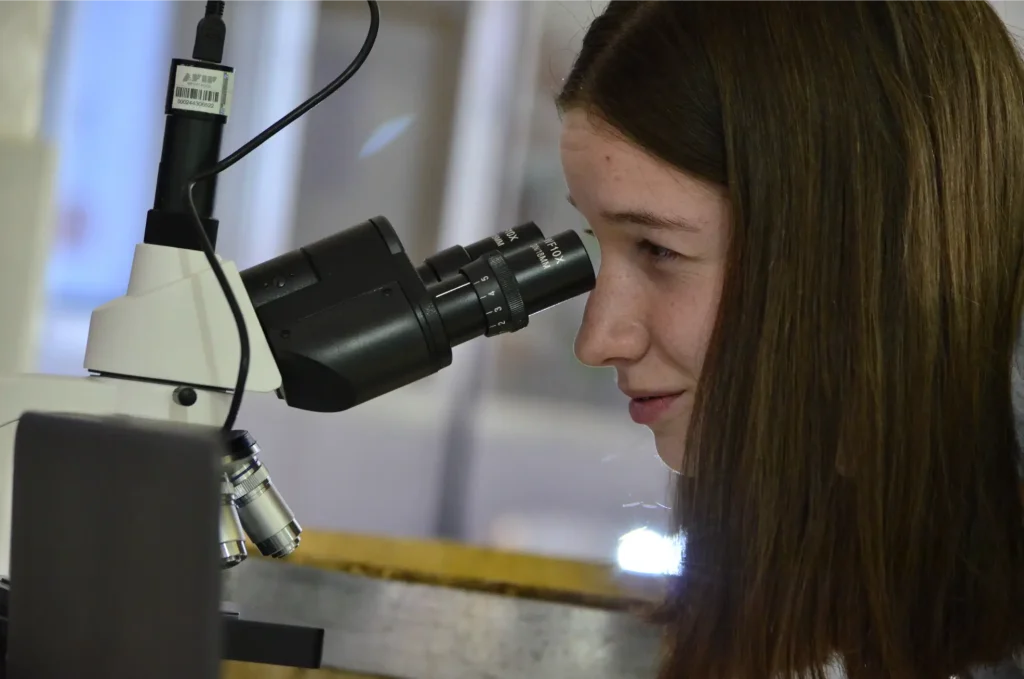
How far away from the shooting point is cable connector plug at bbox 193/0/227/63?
0.64 meters

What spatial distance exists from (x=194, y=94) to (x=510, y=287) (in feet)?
0.83

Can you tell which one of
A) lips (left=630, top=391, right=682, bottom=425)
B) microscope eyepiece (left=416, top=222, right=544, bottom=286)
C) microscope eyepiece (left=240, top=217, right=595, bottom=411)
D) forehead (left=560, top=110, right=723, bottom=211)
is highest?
forehead (left=560, top=110, right=723, bottom=211)

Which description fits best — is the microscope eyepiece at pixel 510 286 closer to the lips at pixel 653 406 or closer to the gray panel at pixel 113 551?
the lips at pixel 653 406

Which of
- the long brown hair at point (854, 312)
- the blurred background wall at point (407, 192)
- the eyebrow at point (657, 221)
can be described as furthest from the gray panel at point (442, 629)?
the blurred background wall at point (407, 192)

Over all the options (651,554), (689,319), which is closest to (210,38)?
(689,319)

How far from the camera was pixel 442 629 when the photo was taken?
98cm

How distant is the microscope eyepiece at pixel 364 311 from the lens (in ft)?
2.08

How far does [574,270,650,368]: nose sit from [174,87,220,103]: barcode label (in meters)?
0.32

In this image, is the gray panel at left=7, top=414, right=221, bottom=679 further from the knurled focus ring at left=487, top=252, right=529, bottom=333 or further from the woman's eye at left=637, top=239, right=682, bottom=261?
the woman's eye at left=637, top=239, right=682, bottom=261

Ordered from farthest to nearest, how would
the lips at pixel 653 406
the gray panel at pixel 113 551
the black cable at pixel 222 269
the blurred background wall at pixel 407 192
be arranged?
the blurred background wall at pixel 407 192 → the lips at pixel 653 406 → the black cable at pixel 222 269 → the gray panel at pixel 113 551

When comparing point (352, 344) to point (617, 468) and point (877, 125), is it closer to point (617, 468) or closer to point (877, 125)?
point (877, 125)

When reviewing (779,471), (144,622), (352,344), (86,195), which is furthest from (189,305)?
(86,195)

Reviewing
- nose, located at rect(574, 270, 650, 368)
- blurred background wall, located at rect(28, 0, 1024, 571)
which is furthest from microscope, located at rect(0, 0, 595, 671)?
blurred background wall, located at rect(28, 0, 1024, 571)

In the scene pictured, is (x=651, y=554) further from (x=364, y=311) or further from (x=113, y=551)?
(x=113, y=551)
